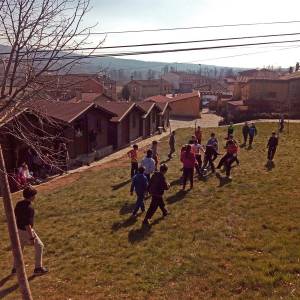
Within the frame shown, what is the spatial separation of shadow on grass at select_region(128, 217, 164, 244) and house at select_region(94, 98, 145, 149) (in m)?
19.3

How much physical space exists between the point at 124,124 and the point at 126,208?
20613mm

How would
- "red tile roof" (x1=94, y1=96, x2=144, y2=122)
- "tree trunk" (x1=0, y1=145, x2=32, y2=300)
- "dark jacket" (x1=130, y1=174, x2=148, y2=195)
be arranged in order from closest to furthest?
"tree trunk" (x1=0, y1=145, x2=32, y2=300), "dark jacket" (x1=130, y1=174, x2=148, y2=195), "red tile roof" (x1=94, y1=96, x2=144, y2=122)

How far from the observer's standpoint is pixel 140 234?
11.1 m

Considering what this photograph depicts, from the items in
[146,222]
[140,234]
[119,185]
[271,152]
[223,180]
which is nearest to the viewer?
[140,234]

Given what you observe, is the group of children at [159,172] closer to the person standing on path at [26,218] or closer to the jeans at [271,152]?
the jeans at [271,152]

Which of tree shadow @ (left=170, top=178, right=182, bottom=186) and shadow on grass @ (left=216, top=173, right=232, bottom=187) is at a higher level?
shadow on grass @ (left=216, top=173, right=232, bottom=187)

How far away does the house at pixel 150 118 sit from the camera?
128 ft

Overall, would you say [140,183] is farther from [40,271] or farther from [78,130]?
[78,130]

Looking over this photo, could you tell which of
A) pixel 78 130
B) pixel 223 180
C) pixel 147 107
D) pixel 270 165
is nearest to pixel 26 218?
pixel 223 180

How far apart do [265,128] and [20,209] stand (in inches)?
1188

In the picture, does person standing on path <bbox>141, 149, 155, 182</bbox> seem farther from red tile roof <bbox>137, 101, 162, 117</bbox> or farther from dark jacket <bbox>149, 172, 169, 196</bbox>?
red tile roof <bbox>137, 101, 162, 117</bbox>

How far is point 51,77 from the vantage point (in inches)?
243

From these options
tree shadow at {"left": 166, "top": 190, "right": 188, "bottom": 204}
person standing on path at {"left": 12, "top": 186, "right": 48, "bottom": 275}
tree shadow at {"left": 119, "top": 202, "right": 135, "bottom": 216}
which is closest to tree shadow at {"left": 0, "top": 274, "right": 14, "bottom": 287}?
person standing on path at {"left": 12, "top": 186, "right": 48, "bottom": 275}

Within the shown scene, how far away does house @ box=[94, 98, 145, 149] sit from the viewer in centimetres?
3195
